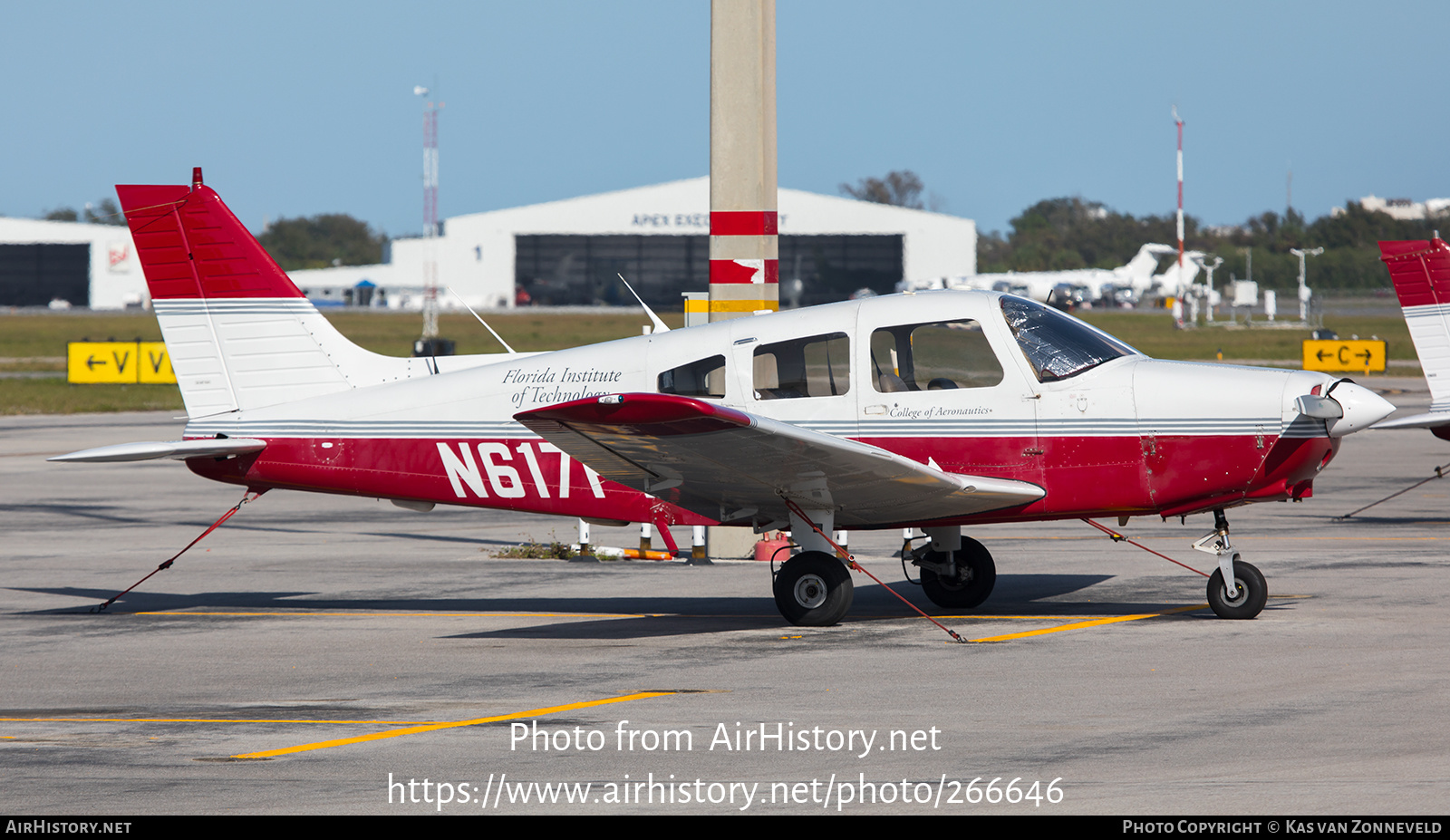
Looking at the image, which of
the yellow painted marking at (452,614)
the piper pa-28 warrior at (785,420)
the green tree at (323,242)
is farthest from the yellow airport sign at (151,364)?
the green tree at (323,242)

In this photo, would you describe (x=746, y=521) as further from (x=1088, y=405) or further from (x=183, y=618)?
(x=183, y=618)

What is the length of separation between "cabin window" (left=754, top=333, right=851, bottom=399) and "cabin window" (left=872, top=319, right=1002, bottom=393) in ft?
0.73

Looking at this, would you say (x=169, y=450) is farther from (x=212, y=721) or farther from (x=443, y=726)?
(x=443, y=726)

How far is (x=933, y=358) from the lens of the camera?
9719mm

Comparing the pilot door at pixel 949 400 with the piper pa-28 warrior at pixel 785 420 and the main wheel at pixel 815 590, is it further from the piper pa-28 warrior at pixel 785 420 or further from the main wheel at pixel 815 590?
the main wheel at pixel 815 590

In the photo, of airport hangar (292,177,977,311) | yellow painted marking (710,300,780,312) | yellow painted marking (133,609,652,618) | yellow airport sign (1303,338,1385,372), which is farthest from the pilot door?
airport hangar (292,177,977,311)

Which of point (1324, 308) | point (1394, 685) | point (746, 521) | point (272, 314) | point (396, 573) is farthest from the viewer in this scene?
point (1324, 308)

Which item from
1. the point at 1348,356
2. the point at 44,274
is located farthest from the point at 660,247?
the point at 1348,356

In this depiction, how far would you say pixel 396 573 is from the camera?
12891 mm

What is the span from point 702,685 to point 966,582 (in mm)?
3161

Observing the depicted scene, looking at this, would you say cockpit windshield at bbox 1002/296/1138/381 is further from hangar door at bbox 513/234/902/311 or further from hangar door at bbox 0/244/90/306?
hangar door at bbox 0/244/90/306

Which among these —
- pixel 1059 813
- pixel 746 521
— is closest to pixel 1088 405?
pixel 746 521

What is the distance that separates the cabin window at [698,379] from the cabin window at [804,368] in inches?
9.9
